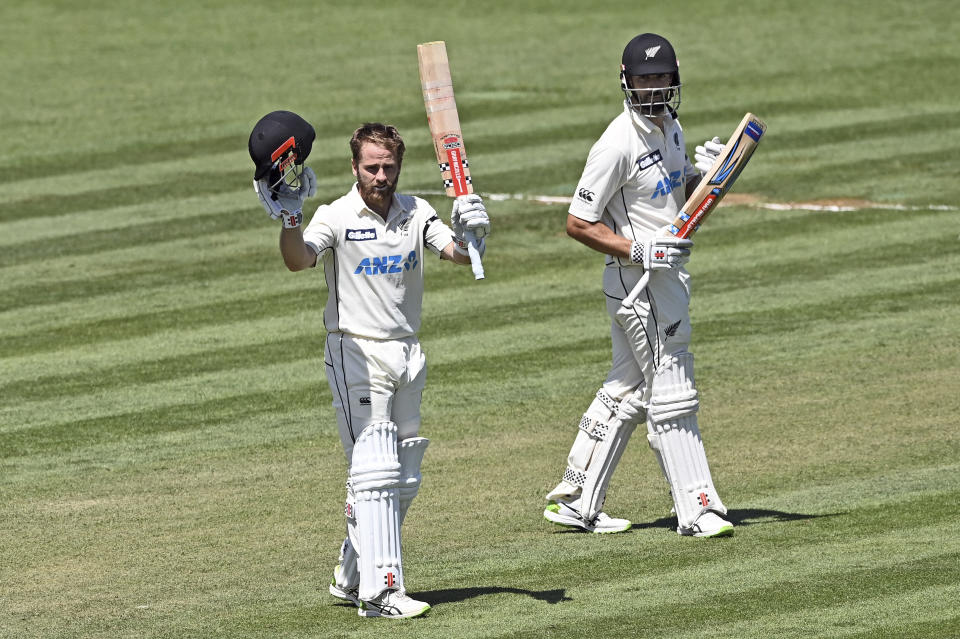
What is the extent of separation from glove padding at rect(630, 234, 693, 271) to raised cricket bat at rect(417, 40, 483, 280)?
3.85ft

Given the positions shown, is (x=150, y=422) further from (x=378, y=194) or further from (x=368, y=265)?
(x=378, y=194)

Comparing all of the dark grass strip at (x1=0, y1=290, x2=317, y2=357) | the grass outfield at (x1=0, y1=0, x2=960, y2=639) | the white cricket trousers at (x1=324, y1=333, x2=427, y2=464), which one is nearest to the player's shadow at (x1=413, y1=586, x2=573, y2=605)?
the grass outfield at (x1=0, y1=0, x2=960, y2=639)

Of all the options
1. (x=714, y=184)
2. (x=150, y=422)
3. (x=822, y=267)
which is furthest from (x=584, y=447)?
(x=822, y=267)

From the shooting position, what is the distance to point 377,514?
25.4ft

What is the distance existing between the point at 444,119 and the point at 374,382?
137cm

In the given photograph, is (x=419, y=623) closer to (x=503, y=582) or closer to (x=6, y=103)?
(x=503, y=582)

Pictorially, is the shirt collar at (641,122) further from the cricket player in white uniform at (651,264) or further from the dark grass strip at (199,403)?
the dark grass strip at (199,403)

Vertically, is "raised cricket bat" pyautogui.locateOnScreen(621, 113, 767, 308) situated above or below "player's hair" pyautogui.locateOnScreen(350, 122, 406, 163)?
below

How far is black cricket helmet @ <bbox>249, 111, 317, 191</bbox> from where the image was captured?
24.4 feet

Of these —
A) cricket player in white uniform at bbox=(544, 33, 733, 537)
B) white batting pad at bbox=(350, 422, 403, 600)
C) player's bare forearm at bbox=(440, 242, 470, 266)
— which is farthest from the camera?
cricket player in white uniform at bbox=(544, 33, 733, 537)

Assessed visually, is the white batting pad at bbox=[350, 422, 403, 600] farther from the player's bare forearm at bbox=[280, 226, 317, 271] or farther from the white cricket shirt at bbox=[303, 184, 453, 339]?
the player's bare forearm at bbox=[280, 226, 317, 271]

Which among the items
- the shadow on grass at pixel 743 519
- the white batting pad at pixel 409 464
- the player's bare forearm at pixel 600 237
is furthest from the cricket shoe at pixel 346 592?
the player's bare forearm at pixel 600 237

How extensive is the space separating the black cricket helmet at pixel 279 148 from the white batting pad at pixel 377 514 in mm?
1213

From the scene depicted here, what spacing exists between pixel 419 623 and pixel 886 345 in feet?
20.4
